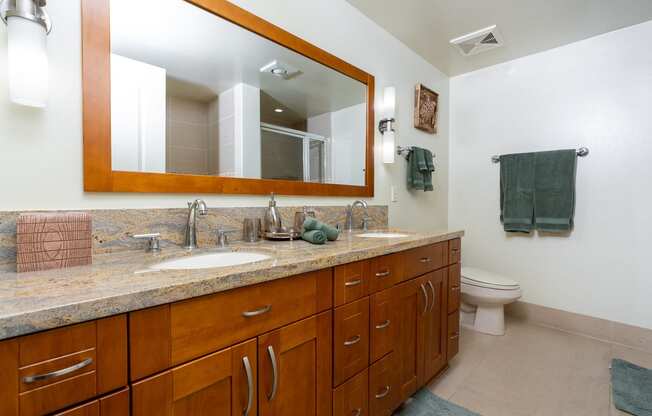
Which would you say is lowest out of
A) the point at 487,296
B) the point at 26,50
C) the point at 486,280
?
the point at 487,296

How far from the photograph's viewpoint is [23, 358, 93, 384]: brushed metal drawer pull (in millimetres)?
479

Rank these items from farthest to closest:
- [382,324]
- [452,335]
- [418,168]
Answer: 1. [418,168]
2. [452,335]
3. [382,324]

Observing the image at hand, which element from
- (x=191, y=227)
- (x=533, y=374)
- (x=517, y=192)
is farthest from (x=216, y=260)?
(x=517, y=192)

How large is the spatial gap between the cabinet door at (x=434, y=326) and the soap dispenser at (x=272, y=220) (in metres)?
0.77

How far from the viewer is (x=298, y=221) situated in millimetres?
1508

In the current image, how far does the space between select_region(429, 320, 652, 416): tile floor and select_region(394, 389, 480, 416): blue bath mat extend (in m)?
0.06

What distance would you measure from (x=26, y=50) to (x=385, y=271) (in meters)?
1.31

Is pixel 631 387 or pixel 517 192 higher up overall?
pixel 517 192

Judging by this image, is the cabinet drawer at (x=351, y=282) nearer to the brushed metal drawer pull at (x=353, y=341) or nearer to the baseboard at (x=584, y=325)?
the brushed metal drawer pull at (x=353, y=341)

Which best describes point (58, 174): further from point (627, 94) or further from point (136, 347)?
point (627, 94)

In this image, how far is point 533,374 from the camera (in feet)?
5.76

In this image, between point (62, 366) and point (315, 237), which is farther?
point (315, 237)

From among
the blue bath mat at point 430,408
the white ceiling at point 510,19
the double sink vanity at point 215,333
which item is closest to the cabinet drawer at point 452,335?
the blue bath mat at point 430,408

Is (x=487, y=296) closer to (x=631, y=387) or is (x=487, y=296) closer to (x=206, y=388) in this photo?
(x=631, y=387)
